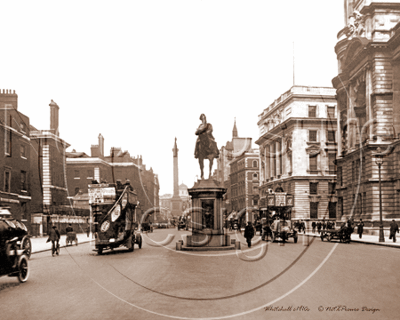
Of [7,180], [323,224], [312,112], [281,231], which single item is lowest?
[281,231]

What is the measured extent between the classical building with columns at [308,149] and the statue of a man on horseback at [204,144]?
49.9 meters

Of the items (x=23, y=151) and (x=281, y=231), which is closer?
(x=281, y=231)

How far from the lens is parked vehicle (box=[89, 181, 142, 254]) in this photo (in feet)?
78.8

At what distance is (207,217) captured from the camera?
25.7m

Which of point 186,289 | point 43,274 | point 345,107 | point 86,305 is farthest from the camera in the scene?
point 345,107

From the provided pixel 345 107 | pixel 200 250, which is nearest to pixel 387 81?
pixel 345 107

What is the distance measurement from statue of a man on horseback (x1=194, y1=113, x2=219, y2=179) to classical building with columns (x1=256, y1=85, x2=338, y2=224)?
49922 mm

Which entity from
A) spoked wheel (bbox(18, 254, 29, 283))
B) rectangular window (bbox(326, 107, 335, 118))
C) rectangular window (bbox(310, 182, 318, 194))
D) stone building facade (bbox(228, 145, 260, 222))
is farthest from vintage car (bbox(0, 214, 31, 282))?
stone building facade (bbox(228, 145, 260, 222))

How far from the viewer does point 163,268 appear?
16062 mm

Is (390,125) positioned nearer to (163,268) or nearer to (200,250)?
(200,250)

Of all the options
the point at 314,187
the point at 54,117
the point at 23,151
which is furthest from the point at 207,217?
the point at 314,187

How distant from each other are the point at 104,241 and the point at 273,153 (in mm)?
67981

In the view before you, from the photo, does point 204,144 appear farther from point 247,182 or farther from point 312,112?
point 247,182

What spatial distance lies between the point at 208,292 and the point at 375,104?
39690 millimetres
